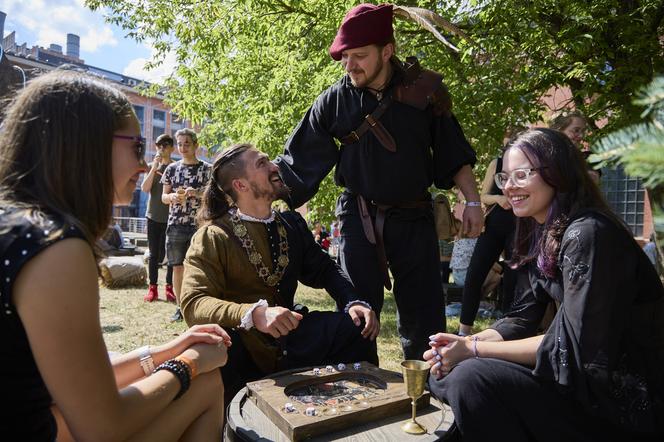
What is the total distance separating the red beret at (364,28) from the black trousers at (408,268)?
2.87ft

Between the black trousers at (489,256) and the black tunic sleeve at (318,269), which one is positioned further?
the black trousers at (489,256)

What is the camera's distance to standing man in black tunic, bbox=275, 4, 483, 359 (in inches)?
114

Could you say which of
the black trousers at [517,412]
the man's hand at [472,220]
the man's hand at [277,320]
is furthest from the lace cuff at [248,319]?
the man's hand at [472,220]

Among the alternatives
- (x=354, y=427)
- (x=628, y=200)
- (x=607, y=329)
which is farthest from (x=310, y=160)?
(x=628, y=200)

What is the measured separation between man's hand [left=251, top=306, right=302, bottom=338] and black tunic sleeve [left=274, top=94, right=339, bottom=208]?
0.96 metres

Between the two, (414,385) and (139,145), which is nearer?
(139,145)

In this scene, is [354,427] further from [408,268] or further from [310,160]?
[310,160]

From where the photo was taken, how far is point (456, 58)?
6492 mm

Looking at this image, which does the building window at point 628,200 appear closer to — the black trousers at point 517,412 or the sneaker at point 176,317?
the sneaker at point 176,317

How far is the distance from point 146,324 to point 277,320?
3.44m

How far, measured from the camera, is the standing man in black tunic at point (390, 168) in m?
2.90

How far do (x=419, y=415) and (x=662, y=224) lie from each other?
1248 millimetres

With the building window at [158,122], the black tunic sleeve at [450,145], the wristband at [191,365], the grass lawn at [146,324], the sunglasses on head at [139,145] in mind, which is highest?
the building window at [158,122]

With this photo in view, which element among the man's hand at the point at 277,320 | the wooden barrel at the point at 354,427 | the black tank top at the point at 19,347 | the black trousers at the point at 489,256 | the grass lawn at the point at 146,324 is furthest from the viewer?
the grass lawn at the point at 146,324
